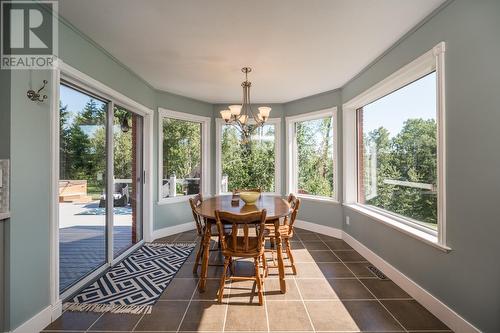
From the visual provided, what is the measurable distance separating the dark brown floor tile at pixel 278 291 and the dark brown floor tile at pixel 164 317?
2.61 feet

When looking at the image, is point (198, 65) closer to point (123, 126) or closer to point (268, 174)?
point (123, 126)

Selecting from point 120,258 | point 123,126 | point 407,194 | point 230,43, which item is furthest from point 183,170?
point 407,194

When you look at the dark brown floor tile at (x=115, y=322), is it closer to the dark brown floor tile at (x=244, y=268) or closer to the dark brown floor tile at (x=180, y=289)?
the dark brown floor tile at (x=180, y=289)

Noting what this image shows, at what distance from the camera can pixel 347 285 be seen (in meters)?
2.73

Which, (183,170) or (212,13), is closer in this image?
(212,13)

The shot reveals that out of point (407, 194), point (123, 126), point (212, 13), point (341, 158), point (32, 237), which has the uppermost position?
point (212, 13)

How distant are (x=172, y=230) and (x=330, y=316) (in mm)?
3204

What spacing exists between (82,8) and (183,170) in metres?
3.12

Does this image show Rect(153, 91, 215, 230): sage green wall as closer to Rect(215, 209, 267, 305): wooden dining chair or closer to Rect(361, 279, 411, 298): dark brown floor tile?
Rect(215, 209, 267, 305): wooden dining chair

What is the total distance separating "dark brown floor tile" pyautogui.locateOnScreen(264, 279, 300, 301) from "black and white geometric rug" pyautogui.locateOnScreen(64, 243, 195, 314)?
1069mm

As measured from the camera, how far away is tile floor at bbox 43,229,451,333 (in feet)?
6.79

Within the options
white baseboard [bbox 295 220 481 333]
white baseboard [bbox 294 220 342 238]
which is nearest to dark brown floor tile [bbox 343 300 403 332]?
white baseboard [bbox 295 220 481 333]

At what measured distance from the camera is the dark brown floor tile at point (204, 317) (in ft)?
6.78

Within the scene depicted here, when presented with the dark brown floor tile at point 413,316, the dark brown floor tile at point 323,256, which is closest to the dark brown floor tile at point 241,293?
the dark brown floor tile at point 323,256
